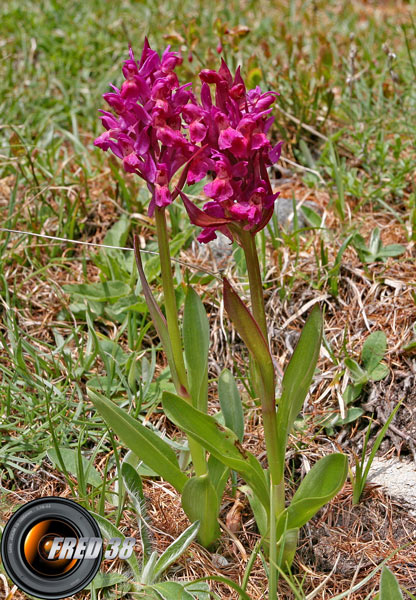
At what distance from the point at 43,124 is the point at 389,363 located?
2341 mm

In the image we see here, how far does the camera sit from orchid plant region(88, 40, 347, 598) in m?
1.54

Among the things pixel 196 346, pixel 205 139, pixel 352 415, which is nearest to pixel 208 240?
pixel 205 139

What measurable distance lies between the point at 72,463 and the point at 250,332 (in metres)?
0.85

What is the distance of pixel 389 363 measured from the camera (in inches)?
92.9

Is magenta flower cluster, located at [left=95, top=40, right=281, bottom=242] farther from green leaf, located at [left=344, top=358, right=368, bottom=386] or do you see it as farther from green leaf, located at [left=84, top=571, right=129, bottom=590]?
green leaf, located at [left=84, top=571, right=129, bottom=590]

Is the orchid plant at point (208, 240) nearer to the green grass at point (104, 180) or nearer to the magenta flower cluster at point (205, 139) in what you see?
the magenta flower cluster at point (205, 139)

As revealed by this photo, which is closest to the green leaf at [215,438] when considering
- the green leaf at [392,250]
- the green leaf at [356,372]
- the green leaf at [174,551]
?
the green leaf at [174,551]

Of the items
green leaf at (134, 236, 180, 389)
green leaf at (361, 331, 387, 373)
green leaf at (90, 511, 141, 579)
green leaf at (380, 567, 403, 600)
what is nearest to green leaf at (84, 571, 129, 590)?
green leaf at (90, 511, 141, 579)

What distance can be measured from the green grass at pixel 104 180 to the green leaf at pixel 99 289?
12mm

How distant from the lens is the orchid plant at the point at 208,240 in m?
1.54

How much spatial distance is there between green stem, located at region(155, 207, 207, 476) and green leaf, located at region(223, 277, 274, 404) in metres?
0.21

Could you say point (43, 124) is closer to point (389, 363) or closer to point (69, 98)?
point (69, 98)

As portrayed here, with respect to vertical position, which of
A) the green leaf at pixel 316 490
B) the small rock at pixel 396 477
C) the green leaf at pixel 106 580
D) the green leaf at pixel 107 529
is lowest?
the small rock at pixel 396 477

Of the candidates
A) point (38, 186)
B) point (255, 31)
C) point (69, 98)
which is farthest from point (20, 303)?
point (255, 31)
